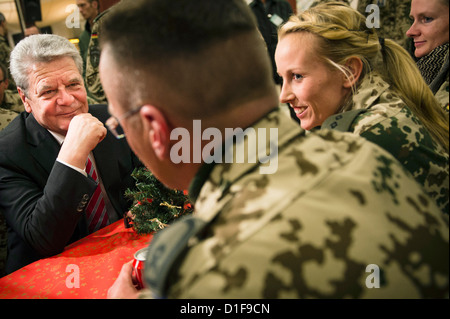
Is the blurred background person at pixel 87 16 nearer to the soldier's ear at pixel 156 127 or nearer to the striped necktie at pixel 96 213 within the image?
the striped necktie at pixel 96 213

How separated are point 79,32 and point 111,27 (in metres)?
3.25

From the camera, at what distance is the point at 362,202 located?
63cm

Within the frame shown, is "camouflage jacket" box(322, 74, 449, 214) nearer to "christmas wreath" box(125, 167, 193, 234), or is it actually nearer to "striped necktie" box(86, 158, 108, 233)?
"christmas wreath" box(125, 167, 193, 234)

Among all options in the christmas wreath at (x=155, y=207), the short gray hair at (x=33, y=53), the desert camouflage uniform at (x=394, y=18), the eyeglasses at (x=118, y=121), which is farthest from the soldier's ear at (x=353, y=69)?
the short gray hair at (x=33, y=53)

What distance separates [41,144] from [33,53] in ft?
1.32

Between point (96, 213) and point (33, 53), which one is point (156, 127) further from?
point (33, 53)

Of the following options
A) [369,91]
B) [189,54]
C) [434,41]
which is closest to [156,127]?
[189,54]

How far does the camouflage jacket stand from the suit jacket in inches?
39.3

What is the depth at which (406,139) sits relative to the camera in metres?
1.19

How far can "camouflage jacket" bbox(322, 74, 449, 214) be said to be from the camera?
1172 millimetres

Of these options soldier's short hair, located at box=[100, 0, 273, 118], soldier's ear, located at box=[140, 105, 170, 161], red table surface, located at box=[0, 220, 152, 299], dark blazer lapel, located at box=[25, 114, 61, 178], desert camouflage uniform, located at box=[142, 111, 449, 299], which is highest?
soldier's short hair, located at box=[100, 0, 273, 118]

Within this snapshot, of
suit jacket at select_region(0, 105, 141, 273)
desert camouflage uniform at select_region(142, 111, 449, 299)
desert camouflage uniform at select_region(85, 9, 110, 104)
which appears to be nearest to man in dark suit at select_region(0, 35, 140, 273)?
suit jacket at select_region(0, 105, 141, 273)

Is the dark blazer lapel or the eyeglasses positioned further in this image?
the dark blazer lapel
